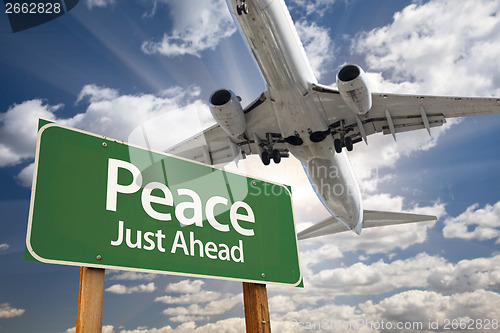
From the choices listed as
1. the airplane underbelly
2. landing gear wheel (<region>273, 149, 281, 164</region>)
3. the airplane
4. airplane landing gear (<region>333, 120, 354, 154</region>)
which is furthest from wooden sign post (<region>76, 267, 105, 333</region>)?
landing gear wheel (<region>273, 149, 281, 164</region>)

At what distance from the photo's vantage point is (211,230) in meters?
2.46

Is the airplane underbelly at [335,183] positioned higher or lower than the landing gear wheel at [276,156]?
lower

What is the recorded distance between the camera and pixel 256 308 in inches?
96.5

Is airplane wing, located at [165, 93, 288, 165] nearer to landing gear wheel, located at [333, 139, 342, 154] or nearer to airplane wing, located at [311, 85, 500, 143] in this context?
airplane wing, located at [311, 85, 500, 143]

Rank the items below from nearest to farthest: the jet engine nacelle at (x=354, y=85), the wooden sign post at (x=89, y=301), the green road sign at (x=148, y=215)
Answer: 1. the wooden sign post at (x=89, y=301)
2. the green road sign at (x=148, y=215)
3. the jet engine nacelle at (x=354, y=85)

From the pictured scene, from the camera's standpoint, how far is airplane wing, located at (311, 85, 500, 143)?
16.9 meters

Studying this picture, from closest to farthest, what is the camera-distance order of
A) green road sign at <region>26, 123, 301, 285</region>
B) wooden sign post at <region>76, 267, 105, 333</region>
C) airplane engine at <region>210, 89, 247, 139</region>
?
wooden sign post at <region>76, 267, 105, 333</region>
green road sign at <region>26, 123, 301, 285</region>
airplane engine at <region>210, 89, 247, 139</region>

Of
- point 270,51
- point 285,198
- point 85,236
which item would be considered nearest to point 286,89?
point 270,51

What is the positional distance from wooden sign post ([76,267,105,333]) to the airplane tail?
950 inches

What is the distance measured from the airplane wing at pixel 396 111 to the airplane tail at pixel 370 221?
8409 millimetres

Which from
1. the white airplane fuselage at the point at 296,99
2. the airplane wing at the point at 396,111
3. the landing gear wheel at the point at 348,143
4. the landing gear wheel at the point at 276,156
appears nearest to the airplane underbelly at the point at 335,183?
the white airplane fuselage at the point at 296,99

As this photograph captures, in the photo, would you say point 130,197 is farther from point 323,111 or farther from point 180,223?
point 323,111

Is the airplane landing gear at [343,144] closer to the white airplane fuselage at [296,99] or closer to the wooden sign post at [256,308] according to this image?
the white airplane fuselage at [296,99]

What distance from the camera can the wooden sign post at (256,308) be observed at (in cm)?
239
